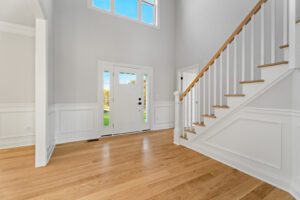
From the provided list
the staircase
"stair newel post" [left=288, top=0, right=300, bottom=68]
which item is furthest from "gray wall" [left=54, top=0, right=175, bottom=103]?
"stair newel post" [left=288, top=0, right=300, bottom=68]

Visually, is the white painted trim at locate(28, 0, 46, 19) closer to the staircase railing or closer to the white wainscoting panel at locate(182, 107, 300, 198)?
the staircase railing

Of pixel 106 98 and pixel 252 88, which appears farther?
pixel 106 98

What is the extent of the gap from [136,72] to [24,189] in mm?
Result: 3358

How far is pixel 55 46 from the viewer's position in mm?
3162

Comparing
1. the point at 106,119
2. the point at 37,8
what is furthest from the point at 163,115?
the point at 37,8

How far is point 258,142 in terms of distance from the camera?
191 cm

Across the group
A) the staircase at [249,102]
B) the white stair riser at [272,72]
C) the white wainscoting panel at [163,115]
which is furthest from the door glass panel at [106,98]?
the white stair riser at [272,72]

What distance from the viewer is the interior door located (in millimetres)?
3938

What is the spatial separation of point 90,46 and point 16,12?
1383 mm

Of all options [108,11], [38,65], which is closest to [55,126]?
[38,65]

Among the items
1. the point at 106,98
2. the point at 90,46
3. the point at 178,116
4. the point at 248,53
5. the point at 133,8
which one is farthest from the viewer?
the point at 133,8

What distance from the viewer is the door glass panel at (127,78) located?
399 centimetres

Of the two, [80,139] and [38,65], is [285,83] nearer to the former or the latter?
[38,65]

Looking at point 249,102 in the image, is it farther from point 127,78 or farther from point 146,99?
point 127,78
